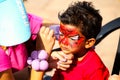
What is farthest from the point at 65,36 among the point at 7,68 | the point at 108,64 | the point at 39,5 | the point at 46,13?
the point at 39,5

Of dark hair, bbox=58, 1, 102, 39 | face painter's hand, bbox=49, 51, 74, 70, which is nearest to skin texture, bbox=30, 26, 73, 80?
face painter's hand, bbox=49, 51, 74, 70

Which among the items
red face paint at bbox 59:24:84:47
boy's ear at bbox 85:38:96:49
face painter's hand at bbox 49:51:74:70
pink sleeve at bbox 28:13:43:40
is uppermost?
pink sleeve at bbox 28:13:43:40

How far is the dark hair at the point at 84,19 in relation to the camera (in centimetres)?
163

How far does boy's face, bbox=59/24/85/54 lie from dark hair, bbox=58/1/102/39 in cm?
2

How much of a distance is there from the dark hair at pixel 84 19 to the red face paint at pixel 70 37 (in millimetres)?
29

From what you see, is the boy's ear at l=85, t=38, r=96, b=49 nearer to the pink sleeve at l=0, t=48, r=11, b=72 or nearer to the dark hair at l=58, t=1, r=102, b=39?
the dark hair at l=58, t=1, r=102, b=39

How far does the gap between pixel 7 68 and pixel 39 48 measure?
0.27 m

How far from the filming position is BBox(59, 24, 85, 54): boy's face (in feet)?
5.40

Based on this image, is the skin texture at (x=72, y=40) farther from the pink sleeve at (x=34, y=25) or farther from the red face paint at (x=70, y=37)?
the pink sleeve at (x=34, y=25)

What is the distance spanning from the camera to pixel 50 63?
1670 millimetres

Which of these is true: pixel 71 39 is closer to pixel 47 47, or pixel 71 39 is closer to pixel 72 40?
pixel 72 40

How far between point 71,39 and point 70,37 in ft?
0.04

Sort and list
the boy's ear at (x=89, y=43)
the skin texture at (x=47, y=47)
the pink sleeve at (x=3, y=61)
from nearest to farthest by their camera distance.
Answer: the pink sleeve at (x=3, y=61), the skin texture at (x=47, y=47), the boy's ear at (x=89, y=43)

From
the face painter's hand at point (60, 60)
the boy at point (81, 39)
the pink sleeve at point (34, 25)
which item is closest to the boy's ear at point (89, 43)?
the boy at point (81, 39)
